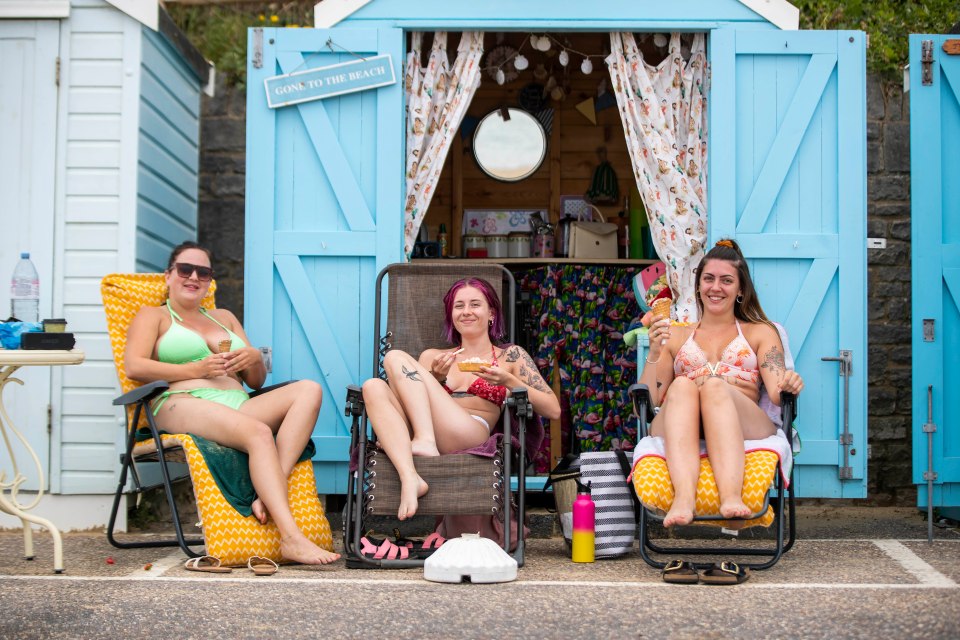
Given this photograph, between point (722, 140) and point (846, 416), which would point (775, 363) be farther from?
point (722, 140)

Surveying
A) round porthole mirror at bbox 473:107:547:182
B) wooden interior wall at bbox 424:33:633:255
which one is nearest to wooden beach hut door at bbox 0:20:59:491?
wooden interior wall at bbox 424:33:633:255

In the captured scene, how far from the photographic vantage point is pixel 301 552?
3674 millimetres

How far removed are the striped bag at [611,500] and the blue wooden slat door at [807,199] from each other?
1.06 meters

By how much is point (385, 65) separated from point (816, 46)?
6.09 ft

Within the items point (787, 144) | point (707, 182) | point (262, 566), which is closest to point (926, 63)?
point (787, 144)

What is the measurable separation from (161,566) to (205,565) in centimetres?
19

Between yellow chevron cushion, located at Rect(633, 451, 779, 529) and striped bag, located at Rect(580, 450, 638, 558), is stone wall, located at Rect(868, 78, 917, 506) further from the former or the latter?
yellow chevron cushion, located at Rect(633, 451, 779, 529)

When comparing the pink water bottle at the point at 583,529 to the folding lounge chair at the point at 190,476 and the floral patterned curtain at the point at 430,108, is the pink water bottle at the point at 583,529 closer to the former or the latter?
the folding lounge chair at the point at 190,476

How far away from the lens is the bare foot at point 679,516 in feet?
11.1

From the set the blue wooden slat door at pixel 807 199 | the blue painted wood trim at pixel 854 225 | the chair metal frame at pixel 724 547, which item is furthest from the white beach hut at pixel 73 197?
the blue painted wood trim at pixel 854 225

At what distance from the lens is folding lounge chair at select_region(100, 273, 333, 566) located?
146 inches

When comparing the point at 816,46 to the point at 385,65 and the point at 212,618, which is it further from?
the point at 212,618

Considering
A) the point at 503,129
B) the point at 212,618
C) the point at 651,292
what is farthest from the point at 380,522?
the point at 503,129

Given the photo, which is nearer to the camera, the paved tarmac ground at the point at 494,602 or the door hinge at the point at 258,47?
the paved tarmac ground at the point at 494,602
